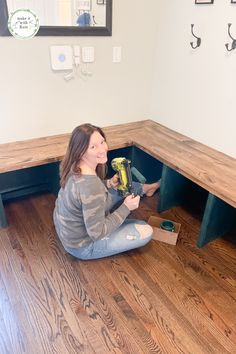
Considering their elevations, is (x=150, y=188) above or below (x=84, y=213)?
below

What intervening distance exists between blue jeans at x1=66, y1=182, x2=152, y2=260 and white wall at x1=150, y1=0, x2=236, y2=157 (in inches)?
33.9

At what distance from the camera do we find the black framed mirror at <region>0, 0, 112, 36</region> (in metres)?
1.71

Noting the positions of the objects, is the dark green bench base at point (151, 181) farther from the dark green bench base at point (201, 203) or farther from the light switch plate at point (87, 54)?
the light switch plate at point (87, 54)

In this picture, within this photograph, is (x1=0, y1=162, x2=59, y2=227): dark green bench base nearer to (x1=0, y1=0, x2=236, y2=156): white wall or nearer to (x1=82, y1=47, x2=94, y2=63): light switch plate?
(x1=0, y1=0, x2=236, y2=156): white wall

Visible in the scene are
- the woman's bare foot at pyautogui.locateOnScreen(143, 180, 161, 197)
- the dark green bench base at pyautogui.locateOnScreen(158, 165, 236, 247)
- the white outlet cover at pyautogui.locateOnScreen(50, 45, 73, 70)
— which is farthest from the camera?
the woman's bare foot at pyautogui.locateOnScreen(143, 180, 161, 197)

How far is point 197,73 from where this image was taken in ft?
6.59

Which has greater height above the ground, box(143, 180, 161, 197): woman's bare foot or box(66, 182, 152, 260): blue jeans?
box(66, 182, 152, 260): blue jeans

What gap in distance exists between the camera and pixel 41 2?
5.72 feet

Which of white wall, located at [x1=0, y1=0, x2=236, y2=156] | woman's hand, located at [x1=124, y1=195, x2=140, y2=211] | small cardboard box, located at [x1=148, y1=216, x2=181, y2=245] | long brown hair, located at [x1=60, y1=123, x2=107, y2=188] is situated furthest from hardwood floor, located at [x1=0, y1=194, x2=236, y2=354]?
white wall, located at [x1=0, y1=0, x2=236, y2=156]

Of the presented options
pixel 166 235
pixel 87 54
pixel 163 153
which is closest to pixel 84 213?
pixel 166 235

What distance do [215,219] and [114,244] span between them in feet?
2.15

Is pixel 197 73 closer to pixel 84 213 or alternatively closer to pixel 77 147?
pixel 77 147

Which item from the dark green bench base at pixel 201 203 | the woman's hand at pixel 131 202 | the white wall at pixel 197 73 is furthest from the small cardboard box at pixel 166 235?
the white wall at pixel 197 73

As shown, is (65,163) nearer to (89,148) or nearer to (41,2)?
(89,148)
